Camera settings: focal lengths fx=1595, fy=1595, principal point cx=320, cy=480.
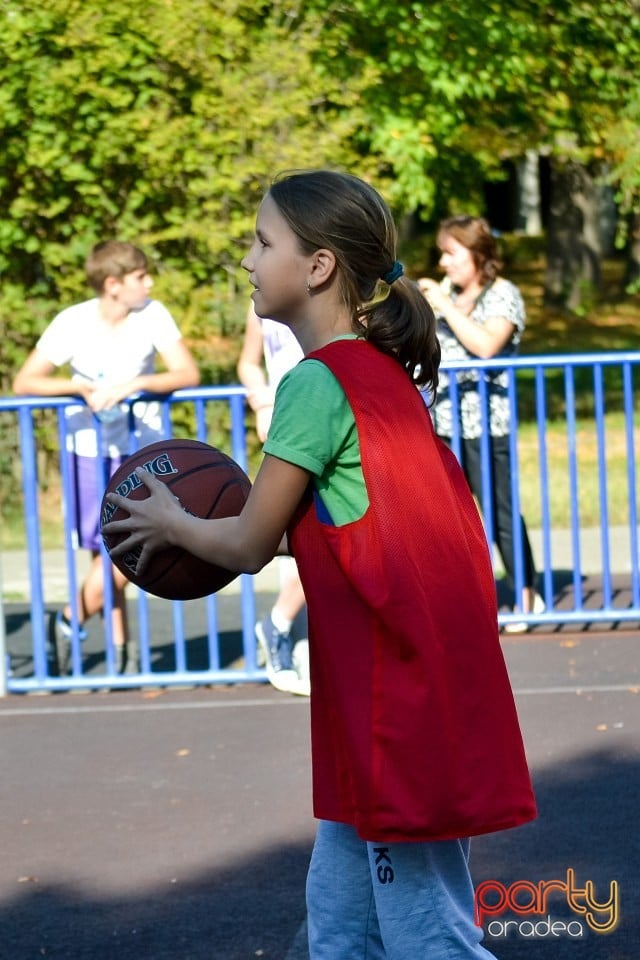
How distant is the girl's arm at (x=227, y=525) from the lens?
292 cm

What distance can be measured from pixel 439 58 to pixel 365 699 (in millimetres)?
12326

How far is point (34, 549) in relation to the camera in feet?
23.4

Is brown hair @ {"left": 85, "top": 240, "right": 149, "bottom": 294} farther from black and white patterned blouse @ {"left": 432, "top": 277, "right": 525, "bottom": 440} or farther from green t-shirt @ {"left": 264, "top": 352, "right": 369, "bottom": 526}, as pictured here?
green t-shirt @ {"left": 264, "top": 352, "right": 369, "bottom": 526}

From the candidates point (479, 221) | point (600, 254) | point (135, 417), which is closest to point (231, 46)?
point (479, 221)

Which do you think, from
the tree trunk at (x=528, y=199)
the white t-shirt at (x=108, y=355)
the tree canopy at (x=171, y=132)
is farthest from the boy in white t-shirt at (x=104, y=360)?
the tree trunk at (x=528, y=199)

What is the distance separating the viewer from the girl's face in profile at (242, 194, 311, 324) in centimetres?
304

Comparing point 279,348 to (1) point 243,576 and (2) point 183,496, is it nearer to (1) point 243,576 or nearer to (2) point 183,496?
(1) point 243,576

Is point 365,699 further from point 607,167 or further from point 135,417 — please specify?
point 607,167

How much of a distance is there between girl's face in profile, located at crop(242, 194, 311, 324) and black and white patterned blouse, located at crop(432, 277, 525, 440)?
4644mm

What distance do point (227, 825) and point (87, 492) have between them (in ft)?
7.45

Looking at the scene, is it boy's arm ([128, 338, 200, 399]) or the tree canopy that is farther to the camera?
the tree canopy

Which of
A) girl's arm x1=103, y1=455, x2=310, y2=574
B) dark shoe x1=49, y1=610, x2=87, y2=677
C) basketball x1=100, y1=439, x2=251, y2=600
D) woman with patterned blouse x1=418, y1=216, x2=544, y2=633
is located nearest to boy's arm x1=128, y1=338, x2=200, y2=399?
dark shoe x1=49, y1=610, x2=87, y2=677

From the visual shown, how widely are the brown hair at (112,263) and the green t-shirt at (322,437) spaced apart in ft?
14.1

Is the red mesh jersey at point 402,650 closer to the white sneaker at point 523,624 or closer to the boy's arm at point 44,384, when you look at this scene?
the boy's arm at point 44,384
